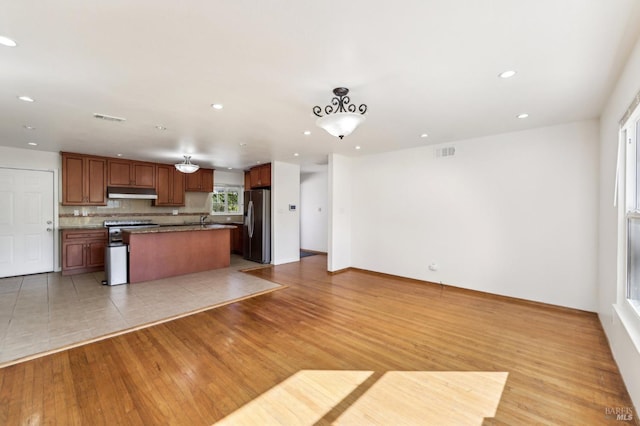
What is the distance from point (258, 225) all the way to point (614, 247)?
5.96 metres

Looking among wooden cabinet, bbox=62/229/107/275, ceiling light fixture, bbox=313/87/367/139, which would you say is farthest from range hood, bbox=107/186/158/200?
ceiling light fixture, bbox=313/87/367/139

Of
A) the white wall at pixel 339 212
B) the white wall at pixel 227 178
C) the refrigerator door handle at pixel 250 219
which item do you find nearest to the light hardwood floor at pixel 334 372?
the white wall at pixel 339 212

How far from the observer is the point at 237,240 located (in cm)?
796

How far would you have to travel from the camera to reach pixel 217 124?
373 cm

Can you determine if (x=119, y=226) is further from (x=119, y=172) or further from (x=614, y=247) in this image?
(x=614, y=247)

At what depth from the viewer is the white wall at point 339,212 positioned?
5.70 meters

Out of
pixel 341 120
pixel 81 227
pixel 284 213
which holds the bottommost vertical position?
pixel 81 227

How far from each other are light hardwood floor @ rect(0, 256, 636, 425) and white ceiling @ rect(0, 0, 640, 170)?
247cm

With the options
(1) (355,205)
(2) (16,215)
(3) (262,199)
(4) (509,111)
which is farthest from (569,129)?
(2) (16,215)

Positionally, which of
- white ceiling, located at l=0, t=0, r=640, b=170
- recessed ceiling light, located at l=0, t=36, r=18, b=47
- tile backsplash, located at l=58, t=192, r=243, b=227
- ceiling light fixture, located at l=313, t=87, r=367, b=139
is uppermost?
white ceiling, located at l=0, t=0, r=640, b=170

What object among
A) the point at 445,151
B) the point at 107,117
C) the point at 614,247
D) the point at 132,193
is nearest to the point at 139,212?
the point at 132,193

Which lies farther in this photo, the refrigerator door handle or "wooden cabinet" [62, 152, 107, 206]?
the refrigerator door handle

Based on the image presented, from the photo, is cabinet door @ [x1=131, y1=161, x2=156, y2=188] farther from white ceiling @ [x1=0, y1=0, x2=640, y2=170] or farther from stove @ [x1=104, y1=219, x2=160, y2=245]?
white ceiling @ [x1=0, y1=0, x2=640, y2=170]

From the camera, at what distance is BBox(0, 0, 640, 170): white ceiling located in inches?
62.8
